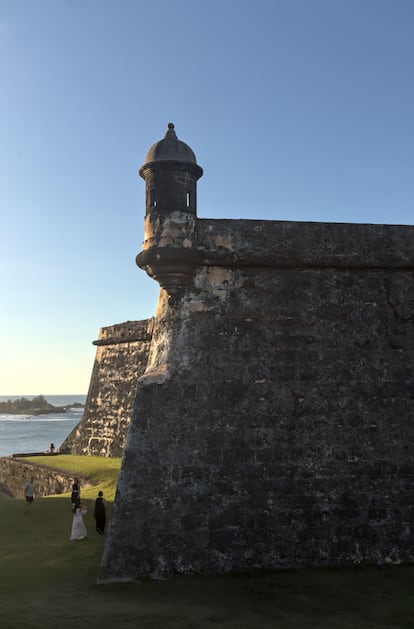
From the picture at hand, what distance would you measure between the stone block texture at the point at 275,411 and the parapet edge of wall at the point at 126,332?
12.2 meters

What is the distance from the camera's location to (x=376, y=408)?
29.5 feet

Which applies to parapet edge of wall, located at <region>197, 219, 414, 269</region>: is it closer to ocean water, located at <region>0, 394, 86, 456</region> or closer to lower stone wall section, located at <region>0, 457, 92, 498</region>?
lower stone wall section, located at <region>0, 457, 92, 498</region>

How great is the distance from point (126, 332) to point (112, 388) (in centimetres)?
250

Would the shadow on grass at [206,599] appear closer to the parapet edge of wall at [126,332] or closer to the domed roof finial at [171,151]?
the domed roof finial at [171,151]

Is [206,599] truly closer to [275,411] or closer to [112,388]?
[275,411]

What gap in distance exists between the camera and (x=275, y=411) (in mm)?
8758

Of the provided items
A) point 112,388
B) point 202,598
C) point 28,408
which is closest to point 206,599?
point 202,598

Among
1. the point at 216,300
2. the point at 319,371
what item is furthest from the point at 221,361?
the point at 319,371

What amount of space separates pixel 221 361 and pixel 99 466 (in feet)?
37.0

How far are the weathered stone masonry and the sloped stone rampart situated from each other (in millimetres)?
12395

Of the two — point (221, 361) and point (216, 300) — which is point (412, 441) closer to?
point (221, 361)

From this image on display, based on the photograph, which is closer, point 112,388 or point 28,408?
point 112,388

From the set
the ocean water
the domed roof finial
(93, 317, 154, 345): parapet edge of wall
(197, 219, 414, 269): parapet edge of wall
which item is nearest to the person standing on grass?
(197, 219, 414, 269): parapet edge of wall

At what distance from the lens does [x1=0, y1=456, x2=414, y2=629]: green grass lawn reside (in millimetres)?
6172
